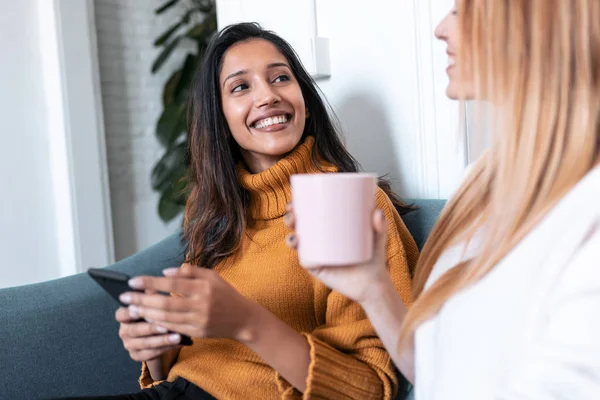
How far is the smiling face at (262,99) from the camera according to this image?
3.96 ft

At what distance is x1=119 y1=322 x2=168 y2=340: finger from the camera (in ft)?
2.84

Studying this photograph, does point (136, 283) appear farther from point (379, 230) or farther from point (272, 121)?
point (272, 121)

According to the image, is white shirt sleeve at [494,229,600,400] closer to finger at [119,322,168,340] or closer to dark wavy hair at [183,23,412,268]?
finger at [119,322,168,340]

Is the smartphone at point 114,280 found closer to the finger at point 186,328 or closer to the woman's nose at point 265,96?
the finger at point 186,328

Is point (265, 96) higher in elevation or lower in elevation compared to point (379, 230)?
higher

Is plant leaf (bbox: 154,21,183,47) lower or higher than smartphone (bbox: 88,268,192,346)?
higher

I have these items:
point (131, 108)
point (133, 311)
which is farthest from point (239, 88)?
point (131, 108)

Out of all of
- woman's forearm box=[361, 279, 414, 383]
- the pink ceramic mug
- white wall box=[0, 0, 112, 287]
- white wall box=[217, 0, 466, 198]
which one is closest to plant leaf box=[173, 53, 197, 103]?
white wall box=[0, 0, 112, 287]

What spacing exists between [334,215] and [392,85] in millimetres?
807

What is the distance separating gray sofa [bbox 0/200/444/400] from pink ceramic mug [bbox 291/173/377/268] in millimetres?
594

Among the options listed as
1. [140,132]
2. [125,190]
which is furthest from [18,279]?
Result: [140,132]

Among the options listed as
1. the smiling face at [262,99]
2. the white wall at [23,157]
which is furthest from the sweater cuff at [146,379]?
the white wall at [23,157]

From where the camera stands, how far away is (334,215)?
566 mm

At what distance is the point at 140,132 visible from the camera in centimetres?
330
